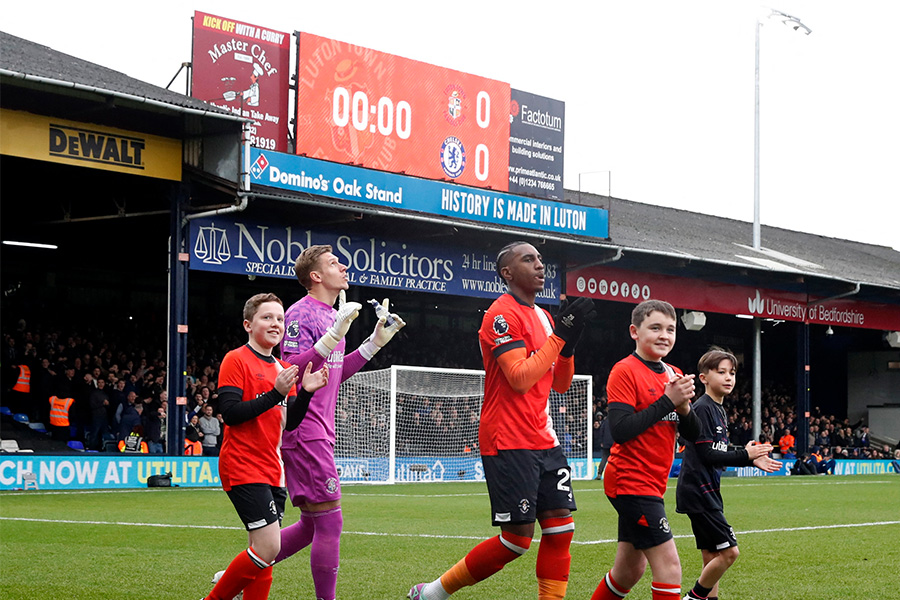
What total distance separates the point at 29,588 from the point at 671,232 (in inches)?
1113

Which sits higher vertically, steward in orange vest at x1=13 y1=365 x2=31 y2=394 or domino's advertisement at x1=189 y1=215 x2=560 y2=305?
domino's advertisement at x1=189 y1=215 x2=560 y2=305

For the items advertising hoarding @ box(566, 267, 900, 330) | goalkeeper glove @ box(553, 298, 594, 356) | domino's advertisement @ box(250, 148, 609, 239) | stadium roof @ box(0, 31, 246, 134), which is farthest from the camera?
advertising hoarding @ box(566, 267, 900, 330)

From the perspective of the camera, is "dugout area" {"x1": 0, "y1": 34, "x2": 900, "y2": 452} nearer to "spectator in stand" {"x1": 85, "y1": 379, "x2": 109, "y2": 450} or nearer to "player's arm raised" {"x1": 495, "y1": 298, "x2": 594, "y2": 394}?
"spectator in stand" {"x1": 85, "y1": 379, "x2": 109, "y2": 450}

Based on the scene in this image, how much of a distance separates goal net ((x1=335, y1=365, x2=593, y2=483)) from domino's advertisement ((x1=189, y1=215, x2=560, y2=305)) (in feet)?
6.44

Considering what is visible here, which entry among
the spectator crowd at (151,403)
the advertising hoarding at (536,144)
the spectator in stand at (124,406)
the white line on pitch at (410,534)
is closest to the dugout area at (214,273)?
the spectator crowd at (151,403)

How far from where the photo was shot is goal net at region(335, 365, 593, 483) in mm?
22812

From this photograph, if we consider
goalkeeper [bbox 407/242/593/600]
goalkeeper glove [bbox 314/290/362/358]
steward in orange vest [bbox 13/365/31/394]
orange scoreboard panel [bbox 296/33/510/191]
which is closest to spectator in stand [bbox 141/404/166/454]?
steward in orange vest [bbox 13/365/31/394]

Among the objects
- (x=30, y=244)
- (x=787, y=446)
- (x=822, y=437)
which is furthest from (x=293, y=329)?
(x=822, y=437)

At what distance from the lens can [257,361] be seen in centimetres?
612

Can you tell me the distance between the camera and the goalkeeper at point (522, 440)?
6004mm

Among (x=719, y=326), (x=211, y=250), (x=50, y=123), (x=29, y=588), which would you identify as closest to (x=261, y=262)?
(x=211, y=250)

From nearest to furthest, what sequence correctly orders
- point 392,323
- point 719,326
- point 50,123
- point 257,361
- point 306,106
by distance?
point 257,361, point 392,323, point 50,123, point 306,106, point 719,326

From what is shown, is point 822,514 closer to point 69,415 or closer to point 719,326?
point 69,415

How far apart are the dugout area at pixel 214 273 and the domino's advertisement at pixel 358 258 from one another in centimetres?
23
